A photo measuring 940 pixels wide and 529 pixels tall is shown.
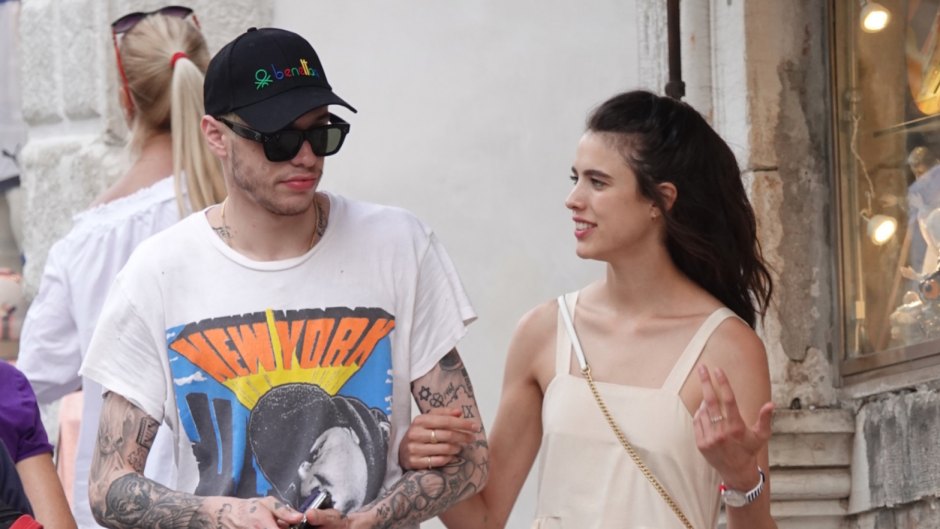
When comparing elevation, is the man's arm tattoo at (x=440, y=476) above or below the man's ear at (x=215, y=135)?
below

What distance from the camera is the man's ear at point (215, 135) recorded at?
4250mm

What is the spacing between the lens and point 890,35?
242 inches

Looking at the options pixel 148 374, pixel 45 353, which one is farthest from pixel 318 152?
pixel 45 353

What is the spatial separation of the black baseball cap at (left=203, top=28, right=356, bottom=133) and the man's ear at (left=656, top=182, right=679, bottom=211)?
754 millimetres

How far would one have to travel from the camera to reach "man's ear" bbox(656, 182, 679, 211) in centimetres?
452

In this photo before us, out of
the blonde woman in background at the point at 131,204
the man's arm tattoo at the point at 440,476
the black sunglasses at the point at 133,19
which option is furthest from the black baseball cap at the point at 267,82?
the black sunglasses at the point at 133,19

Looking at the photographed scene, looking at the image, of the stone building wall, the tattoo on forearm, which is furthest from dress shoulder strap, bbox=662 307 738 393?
the stone building wall

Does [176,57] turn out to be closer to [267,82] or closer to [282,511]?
[267,82]

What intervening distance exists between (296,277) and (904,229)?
8.12 ft

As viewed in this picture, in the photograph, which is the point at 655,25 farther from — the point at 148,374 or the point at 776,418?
the point at 148,374

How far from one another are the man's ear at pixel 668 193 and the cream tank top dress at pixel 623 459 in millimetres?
269

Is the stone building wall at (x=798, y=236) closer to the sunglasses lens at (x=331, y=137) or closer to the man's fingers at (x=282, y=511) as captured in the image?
the sunglasses lens at (x=331, y=137)

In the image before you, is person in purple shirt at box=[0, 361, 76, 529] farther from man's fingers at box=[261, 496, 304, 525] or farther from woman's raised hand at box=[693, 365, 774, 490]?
woman's raised hand at box=[693, 365, 774, 490]

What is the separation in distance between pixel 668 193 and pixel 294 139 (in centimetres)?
90
